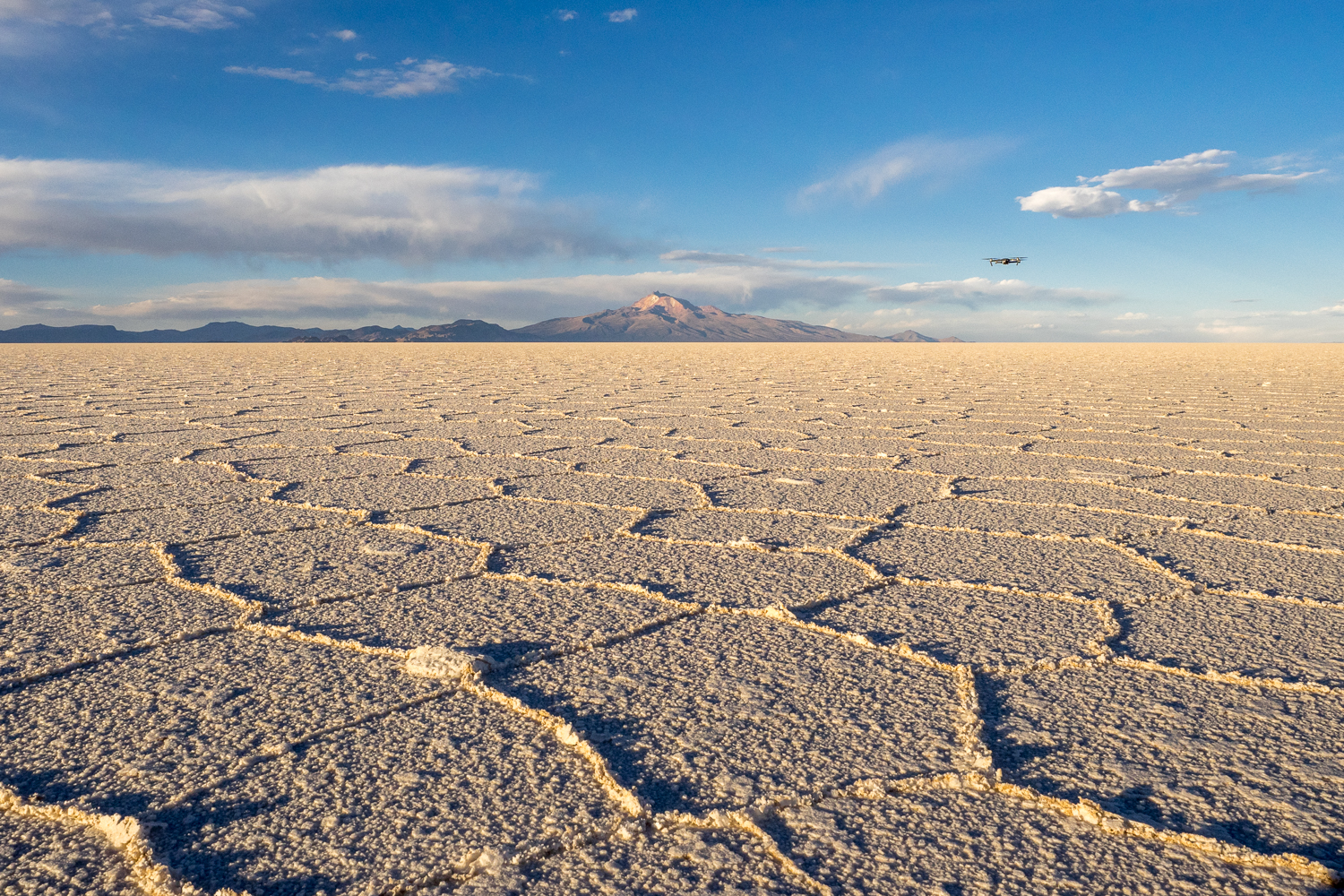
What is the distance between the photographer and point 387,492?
278cm

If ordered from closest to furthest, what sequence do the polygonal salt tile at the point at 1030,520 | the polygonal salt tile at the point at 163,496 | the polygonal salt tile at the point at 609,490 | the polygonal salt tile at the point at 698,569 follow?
1. the polygonal salt tile at the point at 698,569
2. the polygonal salt tile at the point at 1030,520
3. the polygonal salt tile at the point at 163,496
4. the polygonal salt tile at the point at 609,490

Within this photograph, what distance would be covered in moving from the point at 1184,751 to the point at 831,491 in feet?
5.71

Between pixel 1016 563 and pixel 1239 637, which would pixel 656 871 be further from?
pixel 1016 563

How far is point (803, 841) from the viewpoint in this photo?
0.93 meters

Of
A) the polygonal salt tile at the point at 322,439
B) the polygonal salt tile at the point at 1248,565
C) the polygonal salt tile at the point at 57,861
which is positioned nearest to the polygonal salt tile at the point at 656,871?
the polygonal salt tile at the point at 57,861

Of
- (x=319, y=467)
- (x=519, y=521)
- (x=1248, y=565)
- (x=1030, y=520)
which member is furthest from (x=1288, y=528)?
(x=319, y=467)

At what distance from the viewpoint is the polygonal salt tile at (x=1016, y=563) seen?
71.6 inches

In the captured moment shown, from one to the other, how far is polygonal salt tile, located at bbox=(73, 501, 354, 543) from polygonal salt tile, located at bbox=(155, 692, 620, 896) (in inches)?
50.3

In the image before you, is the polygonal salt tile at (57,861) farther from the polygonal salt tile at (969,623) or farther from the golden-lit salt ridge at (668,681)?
the polygonal salt tile at (969,623)

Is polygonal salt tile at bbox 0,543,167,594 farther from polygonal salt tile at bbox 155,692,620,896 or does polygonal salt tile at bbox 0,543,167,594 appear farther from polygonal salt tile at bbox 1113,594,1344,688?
polygonal salt tile at bbox 1113,594,1344,688

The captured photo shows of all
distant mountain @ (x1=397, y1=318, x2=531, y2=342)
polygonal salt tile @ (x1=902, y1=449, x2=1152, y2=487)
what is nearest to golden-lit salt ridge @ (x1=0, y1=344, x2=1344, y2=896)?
polygonal salt tile @ (x1=902, y1=449, x2=1152, y2=487)

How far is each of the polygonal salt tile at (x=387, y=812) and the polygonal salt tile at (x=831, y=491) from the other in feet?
5.07

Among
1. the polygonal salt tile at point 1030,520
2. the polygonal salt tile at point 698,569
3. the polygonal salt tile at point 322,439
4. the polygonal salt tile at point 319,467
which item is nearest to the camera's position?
the polygonal salt tile at point 698,569

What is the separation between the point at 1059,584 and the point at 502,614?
1128 mm
